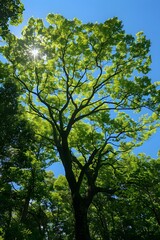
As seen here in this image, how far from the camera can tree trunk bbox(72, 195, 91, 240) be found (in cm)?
1387

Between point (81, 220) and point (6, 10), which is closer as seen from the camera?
point (6, 10)

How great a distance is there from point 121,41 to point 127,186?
10.1 metres

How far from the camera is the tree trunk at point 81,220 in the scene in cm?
1387

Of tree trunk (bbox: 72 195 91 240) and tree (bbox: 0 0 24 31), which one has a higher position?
tree (bbox: 0 0 24 31)

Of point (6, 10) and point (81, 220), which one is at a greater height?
point (6, 10)

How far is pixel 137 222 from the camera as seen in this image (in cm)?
4019

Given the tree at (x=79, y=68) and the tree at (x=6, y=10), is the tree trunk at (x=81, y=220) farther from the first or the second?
the tree at (x=6, y=10)

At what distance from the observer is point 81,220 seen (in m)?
14.3

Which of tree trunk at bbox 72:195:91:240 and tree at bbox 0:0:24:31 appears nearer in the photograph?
tree at bbox 0:0:24:31

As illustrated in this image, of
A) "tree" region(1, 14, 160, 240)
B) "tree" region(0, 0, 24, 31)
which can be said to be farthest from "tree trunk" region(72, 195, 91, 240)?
"tree" region(0, 0, 24, 31)

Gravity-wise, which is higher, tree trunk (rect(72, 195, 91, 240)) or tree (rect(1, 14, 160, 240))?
tree (rect(1, 14, 160, 240))

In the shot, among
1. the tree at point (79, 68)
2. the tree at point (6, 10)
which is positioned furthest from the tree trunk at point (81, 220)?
the tree at point (6, 10)

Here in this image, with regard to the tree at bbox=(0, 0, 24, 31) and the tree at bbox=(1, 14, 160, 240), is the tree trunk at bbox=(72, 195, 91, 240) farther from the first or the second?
the tree at bbox=(0, 0, 24, 31)

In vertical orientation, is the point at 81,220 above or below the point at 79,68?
below
